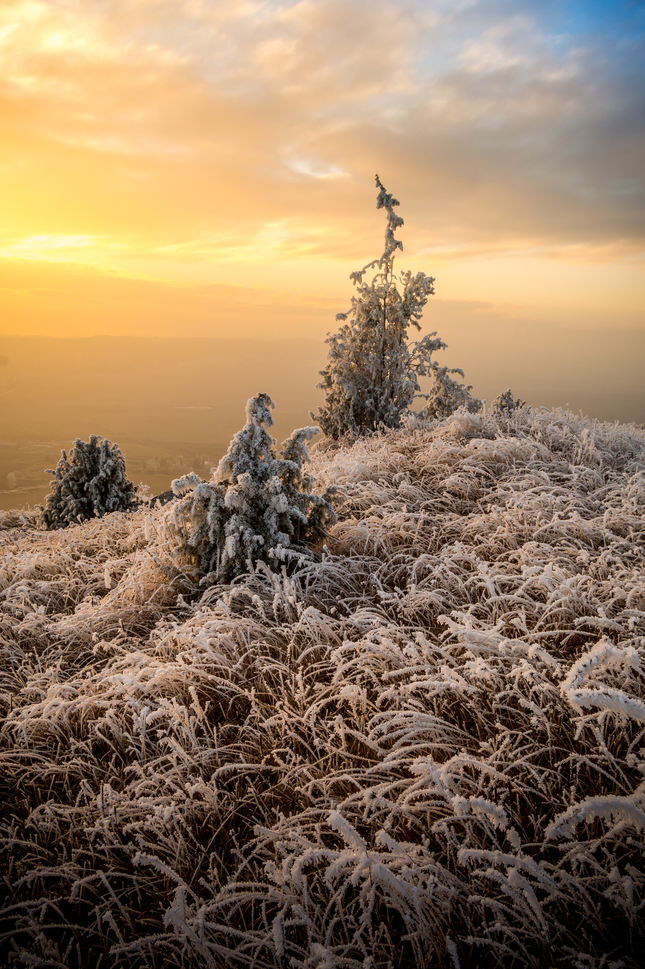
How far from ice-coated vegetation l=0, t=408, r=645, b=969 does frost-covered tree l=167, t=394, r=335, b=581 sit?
238 mm

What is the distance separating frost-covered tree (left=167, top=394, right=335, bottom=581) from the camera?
4.19 meters

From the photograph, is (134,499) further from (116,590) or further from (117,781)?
(117,781)

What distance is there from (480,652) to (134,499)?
1107cm

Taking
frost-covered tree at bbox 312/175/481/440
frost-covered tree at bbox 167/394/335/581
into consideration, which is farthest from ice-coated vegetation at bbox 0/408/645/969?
frost-covered tree at bbox 312/175/481/440

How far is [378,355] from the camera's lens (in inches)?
460

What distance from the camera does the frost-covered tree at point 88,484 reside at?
11898 millimetres

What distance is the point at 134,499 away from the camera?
12.3 m

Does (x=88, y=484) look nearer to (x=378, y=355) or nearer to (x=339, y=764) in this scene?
(x=378, y=355)

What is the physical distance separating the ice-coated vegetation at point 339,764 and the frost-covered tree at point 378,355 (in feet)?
25.5

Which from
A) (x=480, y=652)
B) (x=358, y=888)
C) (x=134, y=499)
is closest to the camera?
(x=358, y=888)

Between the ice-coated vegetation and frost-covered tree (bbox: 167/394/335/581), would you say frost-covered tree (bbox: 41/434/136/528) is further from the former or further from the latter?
frost-covered tree (bbox: 167/394/335/581)

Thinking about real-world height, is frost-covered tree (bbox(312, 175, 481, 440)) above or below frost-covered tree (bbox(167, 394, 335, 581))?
above

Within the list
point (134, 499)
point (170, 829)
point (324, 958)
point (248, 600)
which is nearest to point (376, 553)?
point (248, 600)

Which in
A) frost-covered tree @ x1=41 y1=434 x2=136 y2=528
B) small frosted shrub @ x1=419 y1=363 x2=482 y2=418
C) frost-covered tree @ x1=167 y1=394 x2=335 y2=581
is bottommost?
frost-covered tree @ x1=41 y1=434 x2=136 y2=528
